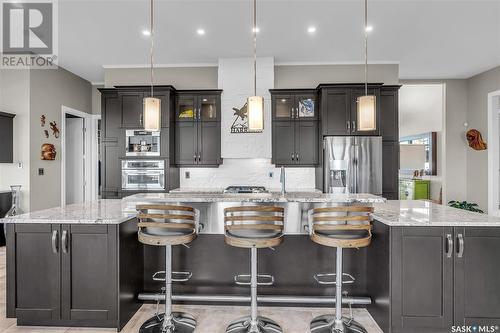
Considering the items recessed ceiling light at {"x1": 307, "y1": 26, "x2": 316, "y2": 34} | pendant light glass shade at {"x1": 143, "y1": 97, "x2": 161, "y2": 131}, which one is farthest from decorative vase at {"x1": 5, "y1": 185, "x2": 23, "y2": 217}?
recessed ceiling light at {"x1": 307, "y1": 26, "x2": 316, "y2": 34}

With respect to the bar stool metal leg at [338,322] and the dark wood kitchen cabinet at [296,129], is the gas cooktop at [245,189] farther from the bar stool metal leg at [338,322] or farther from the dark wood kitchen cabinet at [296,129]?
the bar stool metal leg at [338,322]

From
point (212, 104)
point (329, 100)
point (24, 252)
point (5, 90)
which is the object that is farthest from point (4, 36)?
point (329, 100)

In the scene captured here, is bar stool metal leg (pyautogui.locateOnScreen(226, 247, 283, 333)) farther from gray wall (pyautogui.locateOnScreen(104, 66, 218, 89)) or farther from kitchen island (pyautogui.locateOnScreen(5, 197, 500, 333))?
gray wall (pyautogui.locateOnScreen(104, 66, 218, 89))

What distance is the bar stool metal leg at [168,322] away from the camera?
2.32 meters

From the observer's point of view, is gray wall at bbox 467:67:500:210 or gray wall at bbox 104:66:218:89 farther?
gray wall at bbox 467:67:500:210

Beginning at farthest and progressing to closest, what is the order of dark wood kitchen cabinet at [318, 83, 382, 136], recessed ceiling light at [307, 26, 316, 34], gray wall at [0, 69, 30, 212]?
gray wall at [0, 69, 30, 212] → dark wood kitchen cabinet at [318, 83, 382, 136] → recessed ceiling light at [307, 26, 316, 34]

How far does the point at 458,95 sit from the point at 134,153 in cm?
627

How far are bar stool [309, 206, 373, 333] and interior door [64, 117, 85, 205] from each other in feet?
18.9

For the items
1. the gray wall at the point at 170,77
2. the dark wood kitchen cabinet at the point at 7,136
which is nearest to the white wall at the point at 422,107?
the gray wall at the point at 170,77

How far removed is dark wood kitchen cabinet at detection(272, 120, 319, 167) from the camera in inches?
190

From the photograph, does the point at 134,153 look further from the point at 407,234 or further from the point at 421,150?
the point at 421,150

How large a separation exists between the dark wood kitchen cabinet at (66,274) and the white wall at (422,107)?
621 cm

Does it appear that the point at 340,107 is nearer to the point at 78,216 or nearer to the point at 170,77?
the point at 170,77

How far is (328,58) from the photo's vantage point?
4.95 meters
